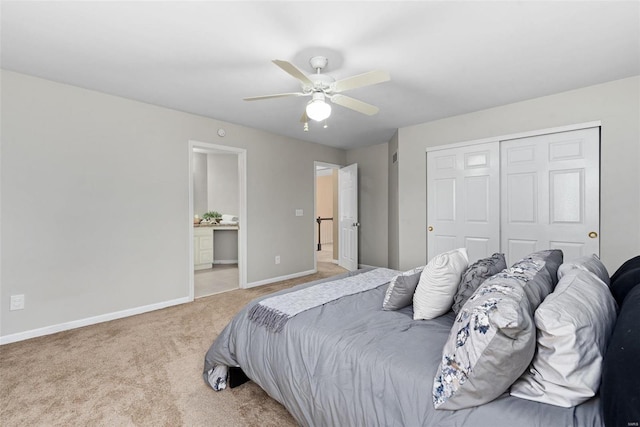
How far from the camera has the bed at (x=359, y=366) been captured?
0.96m

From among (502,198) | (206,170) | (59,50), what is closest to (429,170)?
(502,198)

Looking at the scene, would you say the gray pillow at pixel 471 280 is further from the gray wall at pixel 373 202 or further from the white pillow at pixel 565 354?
the gray wall at pixel 373 202

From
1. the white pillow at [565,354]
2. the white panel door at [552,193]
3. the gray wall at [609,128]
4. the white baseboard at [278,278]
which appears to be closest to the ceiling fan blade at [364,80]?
the white pillow at [565,354]

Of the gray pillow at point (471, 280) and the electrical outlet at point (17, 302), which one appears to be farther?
the electrical outlet at point (17, 302)

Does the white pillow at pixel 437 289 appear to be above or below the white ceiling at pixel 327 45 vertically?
below

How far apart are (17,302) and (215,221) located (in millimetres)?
3896

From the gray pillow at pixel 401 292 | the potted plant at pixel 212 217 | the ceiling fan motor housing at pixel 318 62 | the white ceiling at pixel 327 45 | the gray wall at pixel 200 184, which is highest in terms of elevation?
the white ceiling at pixel 327 45

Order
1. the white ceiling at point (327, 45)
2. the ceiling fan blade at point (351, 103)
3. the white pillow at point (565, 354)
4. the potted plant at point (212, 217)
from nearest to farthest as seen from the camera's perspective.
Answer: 1. the white pillow at point (565, 354)
2. the white ceiling at point (327, 45)
3. the ceiling fan blade at point (351, 103)
4. the potted plant at point (212, 217)

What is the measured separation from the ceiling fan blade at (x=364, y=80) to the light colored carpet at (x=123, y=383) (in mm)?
2185

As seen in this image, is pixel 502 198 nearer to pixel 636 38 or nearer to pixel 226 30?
pixel 636 38

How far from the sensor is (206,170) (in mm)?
7055

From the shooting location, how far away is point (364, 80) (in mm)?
2178

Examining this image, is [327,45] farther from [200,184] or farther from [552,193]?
[200,184]

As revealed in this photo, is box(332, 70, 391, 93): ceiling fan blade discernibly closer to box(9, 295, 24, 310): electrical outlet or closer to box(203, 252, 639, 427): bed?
box(203, 252, 639, 427): bed
